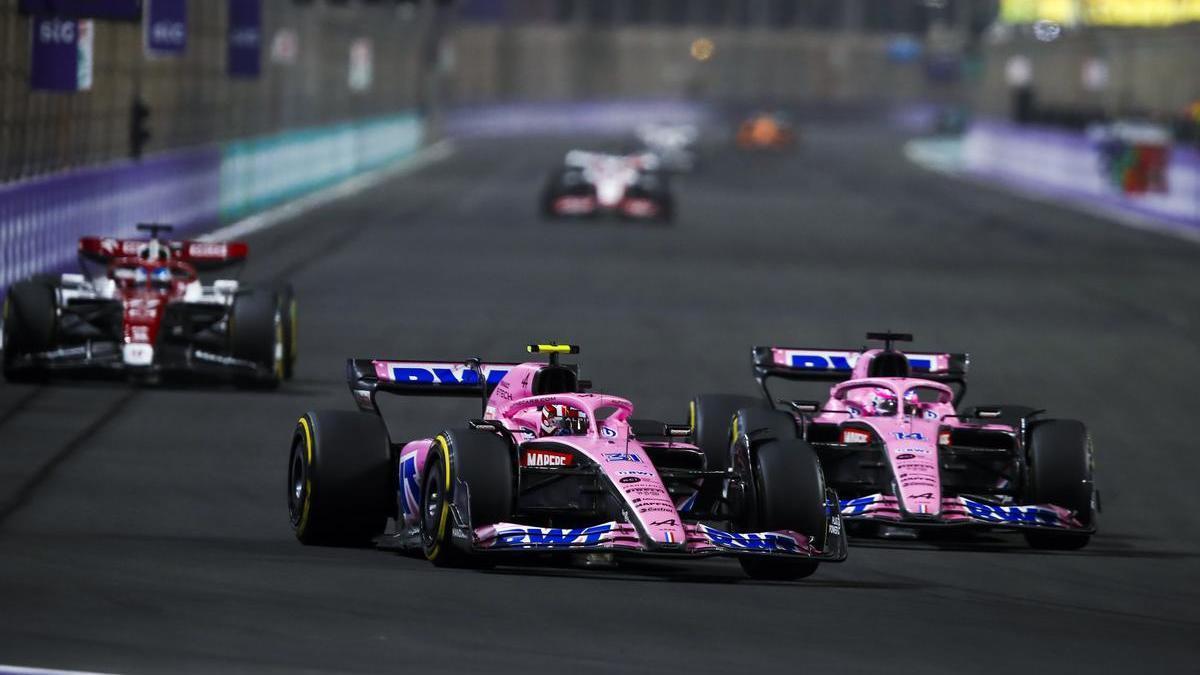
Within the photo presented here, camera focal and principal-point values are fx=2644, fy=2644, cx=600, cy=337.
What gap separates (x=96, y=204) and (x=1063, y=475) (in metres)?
19.8

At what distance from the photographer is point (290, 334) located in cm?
2081

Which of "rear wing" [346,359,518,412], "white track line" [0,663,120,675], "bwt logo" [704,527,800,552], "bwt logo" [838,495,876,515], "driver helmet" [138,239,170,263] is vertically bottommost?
"bwt logo" [838,495,876,515]

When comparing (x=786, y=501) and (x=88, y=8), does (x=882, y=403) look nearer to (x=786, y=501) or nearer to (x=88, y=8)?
(x=786, y=501)

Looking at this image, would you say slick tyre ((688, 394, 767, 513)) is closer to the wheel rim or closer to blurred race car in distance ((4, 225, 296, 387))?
the wheel rim

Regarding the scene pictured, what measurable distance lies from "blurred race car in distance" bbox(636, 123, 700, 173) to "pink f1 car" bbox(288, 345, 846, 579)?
55.8 metres

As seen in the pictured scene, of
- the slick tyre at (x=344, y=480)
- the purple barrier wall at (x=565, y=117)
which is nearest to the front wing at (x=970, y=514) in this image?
the slick tyre at (x=344, y=480)

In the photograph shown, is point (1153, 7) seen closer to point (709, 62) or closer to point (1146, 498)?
point (709, 62)

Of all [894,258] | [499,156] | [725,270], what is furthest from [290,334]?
[499,156]

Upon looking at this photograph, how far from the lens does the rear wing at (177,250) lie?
2027 cm

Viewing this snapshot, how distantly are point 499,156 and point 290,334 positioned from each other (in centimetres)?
5844

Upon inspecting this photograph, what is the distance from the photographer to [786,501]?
12.1 meters

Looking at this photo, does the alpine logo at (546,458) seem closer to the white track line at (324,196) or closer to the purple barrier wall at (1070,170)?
the white track line at (324,196)

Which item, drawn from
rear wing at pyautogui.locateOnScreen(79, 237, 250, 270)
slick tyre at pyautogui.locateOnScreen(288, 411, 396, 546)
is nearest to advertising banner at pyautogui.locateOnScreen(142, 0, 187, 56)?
rear wing at pyautogui.locateOnScreen(79, 237, 250, 270)

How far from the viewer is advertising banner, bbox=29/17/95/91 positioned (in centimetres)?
2908
